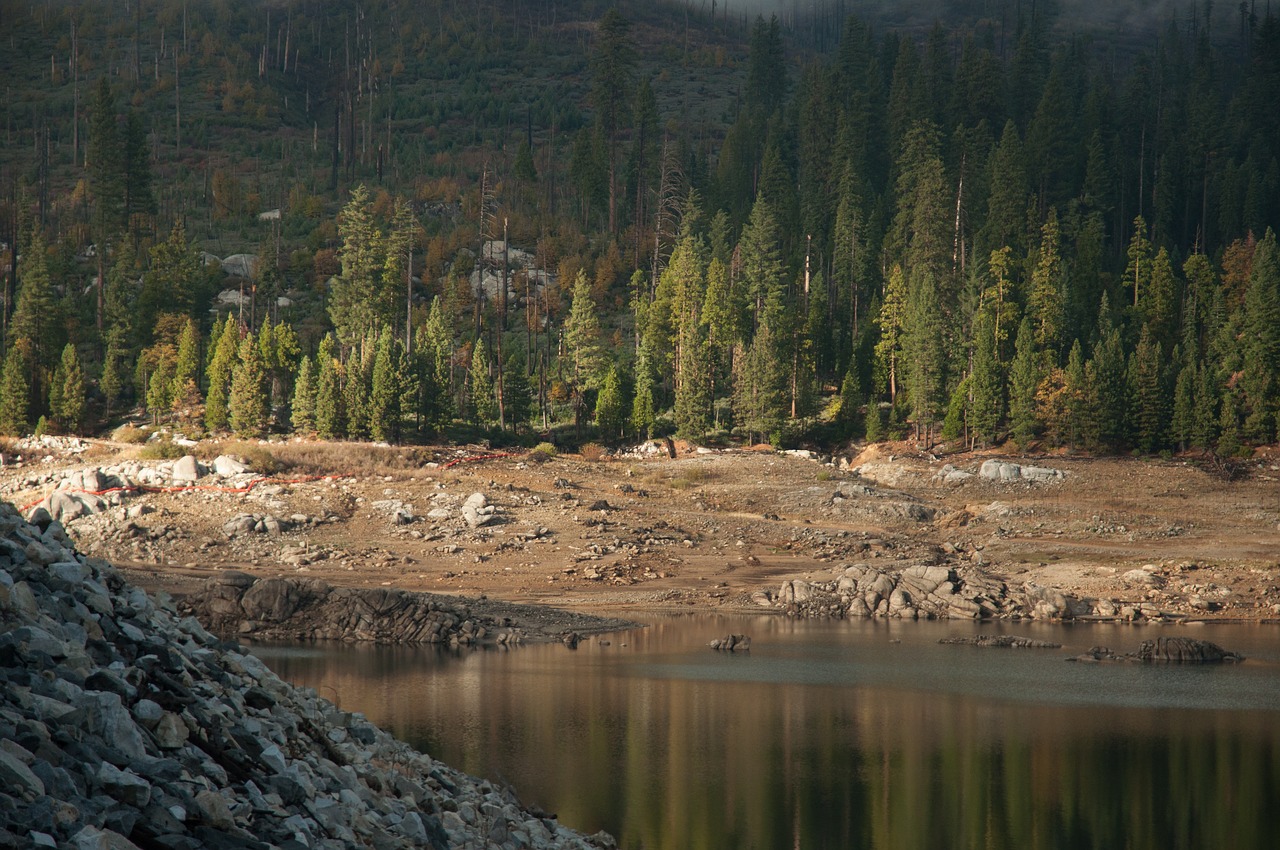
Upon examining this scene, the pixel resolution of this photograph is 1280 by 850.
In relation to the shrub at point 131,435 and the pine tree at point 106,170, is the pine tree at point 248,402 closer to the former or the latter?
the shrub at point 131,435

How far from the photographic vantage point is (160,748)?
13.3 metres

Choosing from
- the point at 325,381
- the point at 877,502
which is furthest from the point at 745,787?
the point at 325,381

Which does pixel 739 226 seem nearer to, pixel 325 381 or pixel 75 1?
pixel 325 381

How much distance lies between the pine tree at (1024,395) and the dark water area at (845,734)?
105 feet

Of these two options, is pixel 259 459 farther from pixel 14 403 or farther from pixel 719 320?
pixel 719 320

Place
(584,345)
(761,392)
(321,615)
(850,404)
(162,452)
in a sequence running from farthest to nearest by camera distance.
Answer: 1. (584,345)
2. (850,404)
3. (761,392)
4. (162,452)
5. (321,615)

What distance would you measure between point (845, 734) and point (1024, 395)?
169ft

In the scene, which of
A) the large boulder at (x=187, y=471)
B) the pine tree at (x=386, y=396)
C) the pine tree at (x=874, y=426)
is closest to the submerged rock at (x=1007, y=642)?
the pine tree at (x=874, y=426)

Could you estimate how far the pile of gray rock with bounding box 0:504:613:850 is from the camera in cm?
1152

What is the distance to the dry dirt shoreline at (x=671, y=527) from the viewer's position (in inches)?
2012

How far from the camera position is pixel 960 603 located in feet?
163

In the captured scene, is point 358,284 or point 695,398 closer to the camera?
point 695,398

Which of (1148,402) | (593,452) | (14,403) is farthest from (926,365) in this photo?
(14,403)

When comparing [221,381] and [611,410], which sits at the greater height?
[221,381]
